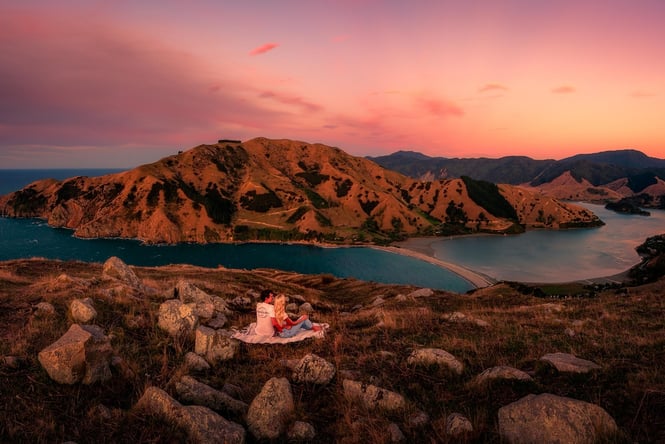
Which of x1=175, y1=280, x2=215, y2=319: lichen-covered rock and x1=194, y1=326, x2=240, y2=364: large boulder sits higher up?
x1=194, y1=326, x2=240, y2=364: large boulder

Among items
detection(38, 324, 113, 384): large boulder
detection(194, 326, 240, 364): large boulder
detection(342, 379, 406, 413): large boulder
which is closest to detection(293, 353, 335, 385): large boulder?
detection(342, 379, 406, 413): large boulder

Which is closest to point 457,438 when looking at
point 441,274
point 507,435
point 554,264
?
point 507,435

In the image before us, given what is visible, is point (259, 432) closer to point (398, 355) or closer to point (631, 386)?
point (398, 355)

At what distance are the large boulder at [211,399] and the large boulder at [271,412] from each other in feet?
1.78

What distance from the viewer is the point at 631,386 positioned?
7.38 metres

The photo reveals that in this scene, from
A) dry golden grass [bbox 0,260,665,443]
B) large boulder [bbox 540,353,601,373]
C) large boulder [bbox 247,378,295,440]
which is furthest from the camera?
large boulder [bbox 540,353,601,373]

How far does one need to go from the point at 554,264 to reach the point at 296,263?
516 ft

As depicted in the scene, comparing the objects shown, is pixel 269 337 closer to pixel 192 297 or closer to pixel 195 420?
pixel 195 420

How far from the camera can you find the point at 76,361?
8.18m

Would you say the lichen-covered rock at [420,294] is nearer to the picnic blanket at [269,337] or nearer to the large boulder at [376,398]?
the picnic blanket at [269,337]

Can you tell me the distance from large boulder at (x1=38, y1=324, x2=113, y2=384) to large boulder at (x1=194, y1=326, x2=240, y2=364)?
271cm

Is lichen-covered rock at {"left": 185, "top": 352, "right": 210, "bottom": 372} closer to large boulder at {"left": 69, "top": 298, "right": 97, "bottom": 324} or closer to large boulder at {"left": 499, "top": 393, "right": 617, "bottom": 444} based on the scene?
large boulder at {"left": 69, "top": 298, "right": 97, "bottom": 324}

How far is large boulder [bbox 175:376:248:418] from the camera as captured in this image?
7.71 meters

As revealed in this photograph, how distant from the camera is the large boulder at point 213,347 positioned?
35.5 feet
